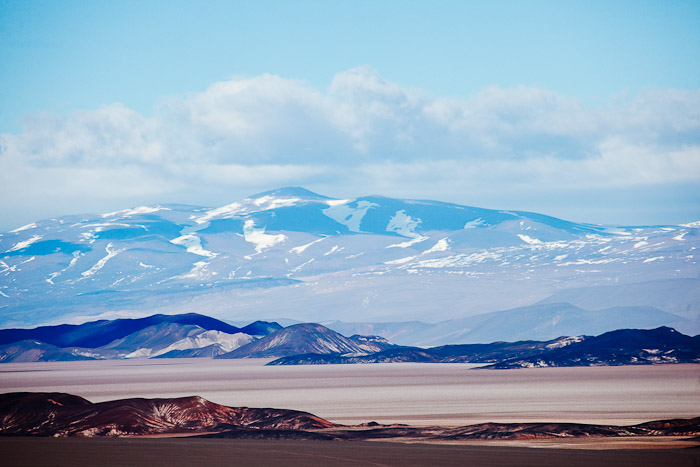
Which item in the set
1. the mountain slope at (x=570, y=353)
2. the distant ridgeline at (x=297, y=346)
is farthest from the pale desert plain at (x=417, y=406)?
the distant ridgeline at (x=297, y=346)

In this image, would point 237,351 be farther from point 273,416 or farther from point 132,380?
point 273,416

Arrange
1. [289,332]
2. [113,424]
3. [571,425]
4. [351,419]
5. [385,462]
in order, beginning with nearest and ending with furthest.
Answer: [385,462]
[571,425]
[113,424]
[351,419]
[289,332]

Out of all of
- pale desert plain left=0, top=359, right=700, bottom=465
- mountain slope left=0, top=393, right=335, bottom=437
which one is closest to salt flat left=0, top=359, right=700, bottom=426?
pale desert plain left=0, top=359, right=700, bottom=465

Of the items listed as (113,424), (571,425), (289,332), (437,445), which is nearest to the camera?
(437,445)

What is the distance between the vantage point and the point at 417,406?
5244 cm

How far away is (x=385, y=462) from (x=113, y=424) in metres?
14.5

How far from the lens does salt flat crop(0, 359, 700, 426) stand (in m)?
45.8

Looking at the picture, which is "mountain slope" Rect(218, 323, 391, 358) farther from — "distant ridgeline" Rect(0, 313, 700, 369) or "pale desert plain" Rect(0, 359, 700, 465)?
"pale desert plain" Rect(0, 359, 700, 465)

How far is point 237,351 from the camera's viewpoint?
148 m

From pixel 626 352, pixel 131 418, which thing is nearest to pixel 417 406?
pixel 131 418

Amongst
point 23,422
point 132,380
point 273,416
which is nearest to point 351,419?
point 273,416

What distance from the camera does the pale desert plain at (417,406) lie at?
97.8 ft

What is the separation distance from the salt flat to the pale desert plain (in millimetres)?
86

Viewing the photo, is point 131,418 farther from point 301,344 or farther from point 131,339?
point 131,339
